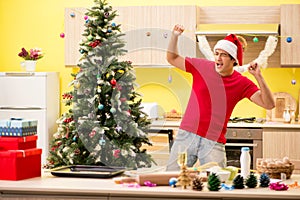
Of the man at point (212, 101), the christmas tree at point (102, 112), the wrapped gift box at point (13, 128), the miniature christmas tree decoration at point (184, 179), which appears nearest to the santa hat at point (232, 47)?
the man at point (212, 101)

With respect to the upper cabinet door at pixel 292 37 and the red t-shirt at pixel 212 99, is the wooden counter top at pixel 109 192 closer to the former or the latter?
the red t-shirt at pixel 212 99

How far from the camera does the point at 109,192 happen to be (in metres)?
3.37

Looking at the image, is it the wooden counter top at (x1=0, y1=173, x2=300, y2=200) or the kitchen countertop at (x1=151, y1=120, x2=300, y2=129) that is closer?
the wooden counter top at (x1=0, y1=173, x2=300, y2=200)

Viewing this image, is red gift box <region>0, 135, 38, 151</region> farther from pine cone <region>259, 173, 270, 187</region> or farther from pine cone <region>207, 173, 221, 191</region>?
pine cone <region>259, 173, 270, 187</region>

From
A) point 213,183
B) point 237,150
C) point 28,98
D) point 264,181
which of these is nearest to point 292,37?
point 237,150

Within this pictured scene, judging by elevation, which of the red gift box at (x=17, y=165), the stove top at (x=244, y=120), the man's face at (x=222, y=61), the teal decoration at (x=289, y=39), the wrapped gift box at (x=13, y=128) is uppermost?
the teal decoration at (x=289, y=39)

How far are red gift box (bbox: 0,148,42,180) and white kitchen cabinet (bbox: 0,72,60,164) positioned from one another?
3319 millimetres

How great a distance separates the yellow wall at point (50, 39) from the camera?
7438 millimetres

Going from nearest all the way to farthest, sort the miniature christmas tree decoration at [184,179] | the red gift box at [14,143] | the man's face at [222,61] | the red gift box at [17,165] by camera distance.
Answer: the miniature christmas tree decoration at [184,179], the red gift box at [17,165], the red gift box at [14,143], the man's face at [222,61]

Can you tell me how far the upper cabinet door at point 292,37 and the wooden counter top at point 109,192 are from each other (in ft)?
11.6

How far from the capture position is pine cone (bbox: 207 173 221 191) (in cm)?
334

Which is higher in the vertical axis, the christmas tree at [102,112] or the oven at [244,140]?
the christmas tree at [102,112]

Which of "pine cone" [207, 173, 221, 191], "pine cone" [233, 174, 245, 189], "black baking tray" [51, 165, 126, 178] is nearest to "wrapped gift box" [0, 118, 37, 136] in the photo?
"black baking tray" [51, 165, 126, 178]

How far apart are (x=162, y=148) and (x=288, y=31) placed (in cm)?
179
